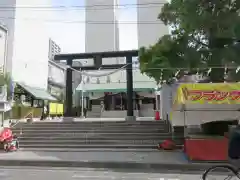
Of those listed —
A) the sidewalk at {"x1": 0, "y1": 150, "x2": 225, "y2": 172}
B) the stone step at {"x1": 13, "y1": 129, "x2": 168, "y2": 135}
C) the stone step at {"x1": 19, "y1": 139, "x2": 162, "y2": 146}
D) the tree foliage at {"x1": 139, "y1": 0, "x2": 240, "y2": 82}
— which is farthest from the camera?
the stone step at {"x1": 13, "y1": 129, "x2": 168, "y2": 135}

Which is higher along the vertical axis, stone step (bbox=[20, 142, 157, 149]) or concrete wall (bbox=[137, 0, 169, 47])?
concrete wall (bbox=[137, 0, 169, 47])

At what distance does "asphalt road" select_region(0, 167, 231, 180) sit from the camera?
7.92m

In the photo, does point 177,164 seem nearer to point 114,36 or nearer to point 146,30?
point 146,30

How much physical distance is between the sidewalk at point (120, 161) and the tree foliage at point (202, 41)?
3.69 m

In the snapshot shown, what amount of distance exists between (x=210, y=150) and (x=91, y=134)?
7.13 meters

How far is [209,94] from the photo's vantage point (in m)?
9.62

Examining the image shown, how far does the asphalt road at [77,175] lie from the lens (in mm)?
7920

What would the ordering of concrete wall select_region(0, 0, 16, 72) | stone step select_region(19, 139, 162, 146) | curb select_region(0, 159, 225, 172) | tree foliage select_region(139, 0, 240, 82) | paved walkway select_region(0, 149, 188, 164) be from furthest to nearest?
concrete wall select_region(0, 0, 16, 72), stone step select_region(19, 139, 162, 146), paved walkway select_region(0, 149, 188, 164), curb select_region(0, 159, 225, 172), tree foliage select_region(139, 0, 240, 82)

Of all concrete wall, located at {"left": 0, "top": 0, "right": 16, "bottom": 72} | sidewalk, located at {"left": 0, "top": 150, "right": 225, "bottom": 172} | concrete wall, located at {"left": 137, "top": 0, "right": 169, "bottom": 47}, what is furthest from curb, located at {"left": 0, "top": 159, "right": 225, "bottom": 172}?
concrete wall, located at {"left": 0, "top": 0, "right": 16, "bottom": 72}

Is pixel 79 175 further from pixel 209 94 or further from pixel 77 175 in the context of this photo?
pixel 209 94

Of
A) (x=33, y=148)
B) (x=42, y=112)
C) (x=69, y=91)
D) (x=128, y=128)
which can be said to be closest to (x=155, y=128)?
(x=128, y=128)

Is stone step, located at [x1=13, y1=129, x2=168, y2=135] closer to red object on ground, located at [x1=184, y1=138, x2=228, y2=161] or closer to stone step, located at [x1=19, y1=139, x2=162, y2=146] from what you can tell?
stone step, located at [x1=19, y1=139, x2=162, y2=146]

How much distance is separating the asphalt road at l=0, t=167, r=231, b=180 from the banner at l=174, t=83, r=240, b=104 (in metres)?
2.64

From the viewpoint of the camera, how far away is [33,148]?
13680 mm
